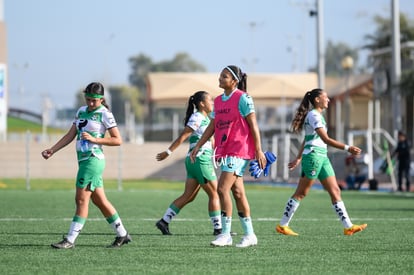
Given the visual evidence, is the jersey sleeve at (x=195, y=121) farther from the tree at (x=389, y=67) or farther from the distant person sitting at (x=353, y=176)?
the tree at (x=389, y=67)

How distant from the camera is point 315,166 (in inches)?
565

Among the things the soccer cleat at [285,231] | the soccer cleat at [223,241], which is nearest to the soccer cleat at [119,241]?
the soccer cleat at [223,241]

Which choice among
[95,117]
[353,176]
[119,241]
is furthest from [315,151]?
[353,176]

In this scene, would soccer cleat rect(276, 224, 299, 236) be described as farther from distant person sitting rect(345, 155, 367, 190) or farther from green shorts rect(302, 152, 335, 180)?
distant person sitting rect(345, 155, 367, 190)

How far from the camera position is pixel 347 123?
63.1 m

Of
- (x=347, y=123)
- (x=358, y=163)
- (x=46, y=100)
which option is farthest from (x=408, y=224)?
(x=46, y=100)

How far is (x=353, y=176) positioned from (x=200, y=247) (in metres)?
24.9

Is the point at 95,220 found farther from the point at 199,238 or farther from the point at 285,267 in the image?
the point at 285,267

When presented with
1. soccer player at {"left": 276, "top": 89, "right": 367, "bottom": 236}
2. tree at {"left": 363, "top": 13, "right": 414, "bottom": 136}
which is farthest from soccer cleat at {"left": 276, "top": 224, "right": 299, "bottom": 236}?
tree at {"left": 363, "top": 13, "right": 414, "bottom": 136}

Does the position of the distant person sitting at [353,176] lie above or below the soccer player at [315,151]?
below

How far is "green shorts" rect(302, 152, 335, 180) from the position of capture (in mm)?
14352

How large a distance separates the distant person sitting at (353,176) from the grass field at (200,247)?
1614 cm

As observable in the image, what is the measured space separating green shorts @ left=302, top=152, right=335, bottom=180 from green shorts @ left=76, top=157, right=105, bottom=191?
10.9 ft

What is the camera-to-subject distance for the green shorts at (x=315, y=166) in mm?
14352
